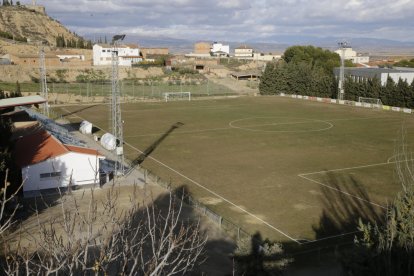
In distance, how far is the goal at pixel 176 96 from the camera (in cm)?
7681

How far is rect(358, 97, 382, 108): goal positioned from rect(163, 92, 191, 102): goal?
89.6ft

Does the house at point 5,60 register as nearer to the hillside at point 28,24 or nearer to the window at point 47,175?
the hillside at point 28,24

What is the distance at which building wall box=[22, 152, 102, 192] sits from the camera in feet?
83.3

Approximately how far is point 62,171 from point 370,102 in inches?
2085

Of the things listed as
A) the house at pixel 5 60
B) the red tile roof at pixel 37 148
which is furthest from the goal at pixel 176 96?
the red tile roof at pixel 37 148

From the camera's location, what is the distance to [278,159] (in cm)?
3403

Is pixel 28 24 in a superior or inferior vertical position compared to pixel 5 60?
superior

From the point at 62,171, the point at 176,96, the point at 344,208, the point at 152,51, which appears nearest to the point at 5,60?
the point at 176,96

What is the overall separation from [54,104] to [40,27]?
331 ft

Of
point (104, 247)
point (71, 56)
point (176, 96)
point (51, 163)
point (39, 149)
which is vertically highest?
point (71, 56)

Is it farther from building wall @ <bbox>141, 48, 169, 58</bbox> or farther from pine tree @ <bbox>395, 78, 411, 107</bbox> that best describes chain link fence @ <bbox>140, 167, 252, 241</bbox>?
building wall @ <bbox>141, 48, 169, 58</bbox>

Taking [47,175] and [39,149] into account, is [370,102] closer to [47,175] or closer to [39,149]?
[39,149]

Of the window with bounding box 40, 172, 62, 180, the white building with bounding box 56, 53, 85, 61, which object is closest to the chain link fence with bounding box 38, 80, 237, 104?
the white building with bounding box 56, 53, 85, 61

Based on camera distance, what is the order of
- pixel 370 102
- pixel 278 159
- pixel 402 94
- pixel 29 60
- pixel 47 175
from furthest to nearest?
pixel 29 60 → pixel 370 102 → pixel 402 94 → pixel 278 159 → pixel 47 175
